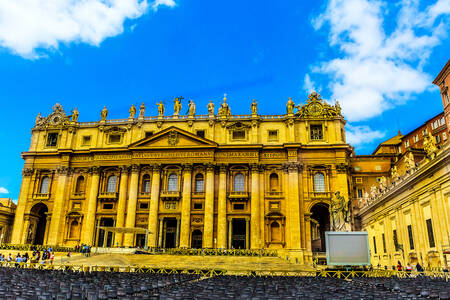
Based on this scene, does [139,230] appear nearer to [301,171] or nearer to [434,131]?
[301,171]

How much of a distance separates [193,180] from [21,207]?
93.3ft

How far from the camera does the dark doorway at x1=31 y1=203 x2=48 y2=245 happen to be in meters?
61.9

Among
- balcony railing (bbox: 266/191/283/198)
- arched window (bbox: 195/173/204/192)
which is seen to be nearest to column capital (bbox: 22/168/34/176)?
arched window (bbox: 195/173/204/192)

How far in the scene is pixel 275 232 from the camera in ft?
178

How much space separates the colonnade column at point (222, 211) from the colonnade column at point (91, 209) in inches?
761

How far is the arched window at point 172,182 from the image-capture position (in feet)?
190

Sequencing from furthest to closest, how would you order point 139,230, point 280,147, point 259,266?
point 280,147 → point 139,230 → point 259,266

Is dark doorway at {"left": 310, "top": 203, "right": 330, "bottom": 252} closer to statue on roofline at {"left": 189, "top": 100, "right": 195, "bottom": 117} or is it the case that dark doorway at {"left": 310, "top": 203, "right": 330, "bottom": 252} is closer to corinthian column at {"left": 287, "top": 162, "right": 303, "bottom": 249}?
corinthian column at {"left": 287, "top": 162, "right": 303, "bottom": 249}

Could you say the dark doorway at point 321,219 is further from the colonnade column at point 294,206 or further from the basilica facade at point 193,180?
the colonnade column at point 294,206

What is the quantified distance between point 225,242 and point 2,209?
1480 inches

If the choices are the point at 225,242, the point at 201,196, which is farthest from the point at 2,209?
the point at 225,242

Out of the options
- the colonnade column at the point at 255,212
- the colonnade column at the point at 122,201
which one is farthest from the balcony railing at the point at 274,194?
the colonnade column at the point at 122,201

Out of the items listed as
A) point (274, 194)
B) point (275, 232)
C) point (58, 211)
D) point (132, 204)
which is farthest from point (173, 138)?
point (58, 211)

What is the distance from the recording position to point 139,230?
159 feet
